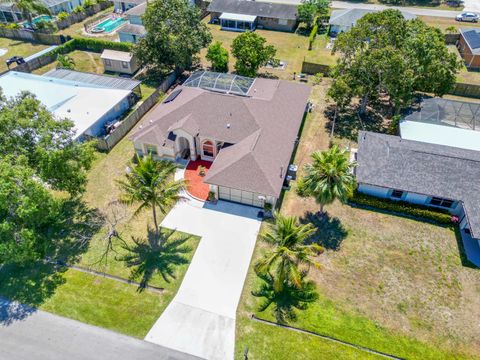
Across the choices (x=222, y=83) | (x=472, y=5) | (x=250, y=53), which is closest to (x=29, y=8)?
(x=250, y=53)

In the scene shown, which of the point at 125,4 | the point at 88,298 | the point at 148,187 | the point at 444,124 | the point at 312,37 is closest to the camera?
the point at 148,187

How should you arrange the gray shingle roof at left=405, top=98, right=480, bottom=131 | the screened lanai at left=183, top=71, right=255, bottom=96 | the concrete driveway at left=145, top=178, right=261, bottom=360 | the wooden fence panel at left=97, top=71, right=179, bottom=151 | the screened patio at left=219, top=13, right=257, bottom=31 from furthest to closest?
1. the screened patio at left=219, top=13, right=257, bottom=31
2. the screened lanai at left=183, top=71, right=255, bottom=96
3. the gray shingle roof at left=405, top=98, right=480, bottom=131
4. the wooden fence panel at left=97, top=71, right=179, bottom=151
5. the concrete driveway at left=145, top=178, right=261, bottom=360

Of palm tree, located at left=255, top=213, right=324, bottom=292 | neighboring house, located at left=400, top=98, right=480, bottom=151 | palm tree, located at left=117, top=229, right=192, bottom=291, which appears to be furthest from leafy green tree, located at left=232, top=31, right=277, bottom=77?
palm tree, located at left=255, top=213, right=324, bottom=292

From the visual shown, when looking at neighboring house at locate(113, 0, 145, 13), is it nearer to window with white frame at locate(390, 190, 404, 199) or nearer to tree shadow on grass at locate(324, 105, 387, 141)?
tree shadow on grass at locate(324, 105, 387, 141)

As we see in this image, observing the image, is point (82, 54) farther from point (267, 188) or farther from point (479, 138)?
point (479, 138)

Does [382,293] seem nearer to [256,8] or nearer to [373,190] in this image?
[373,190]

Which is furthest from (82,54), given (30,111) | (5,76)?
(30,111)
